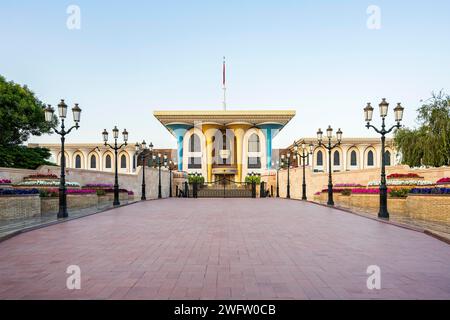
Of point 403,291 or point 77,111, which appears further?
point 77,111

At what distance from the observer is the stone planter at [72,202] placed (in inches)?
640

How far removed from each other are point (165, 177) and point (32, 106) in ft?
53.2

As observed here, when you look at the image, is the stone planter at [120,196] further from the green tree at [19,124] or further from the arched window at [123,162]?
the arched window at [123,162]

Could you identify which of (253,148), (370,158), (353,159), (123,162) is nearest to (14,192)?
(253,148)

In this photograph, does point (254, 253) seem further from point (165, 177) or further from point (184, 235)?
point (165, 177)

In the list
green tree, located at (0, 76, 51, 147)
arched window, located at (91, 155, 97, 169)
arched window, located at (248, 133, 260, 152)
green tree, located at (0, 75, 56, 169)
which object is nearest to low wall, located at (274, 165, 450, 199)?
arched window, located at (248, 133, 260, 152)

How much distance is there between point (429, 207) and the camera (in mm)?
12383

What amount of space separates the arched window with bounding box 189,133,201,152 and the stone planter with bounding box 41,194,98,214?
4144 cm

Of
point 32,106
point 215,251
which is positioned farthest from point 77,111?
point 32,106

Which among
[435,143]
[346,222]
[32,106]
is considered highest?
[32,106]

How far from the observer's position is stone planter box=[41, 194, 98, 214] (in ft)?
53.3

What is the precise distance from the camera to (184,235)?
8.91m

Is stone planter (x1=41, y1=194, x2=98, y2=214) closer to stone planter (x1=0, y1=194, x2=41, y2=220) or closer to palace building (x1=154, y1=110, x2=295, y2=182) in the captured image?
stone planter (x1=0, y1=194, x2=41, y2=220)

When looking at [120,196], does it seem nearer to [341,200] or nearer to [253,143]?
[341,200]
